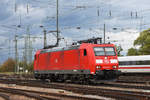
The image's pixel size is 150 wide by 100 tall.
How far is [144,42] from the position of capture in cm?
6900

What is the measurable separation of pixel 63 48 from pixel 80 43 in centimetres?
224

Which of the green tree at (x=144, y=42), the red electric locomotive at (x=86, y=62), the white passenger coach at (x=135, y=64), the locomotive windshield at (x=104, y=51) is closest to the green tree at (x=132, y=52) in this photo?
the green tree at (x=144, y=42)

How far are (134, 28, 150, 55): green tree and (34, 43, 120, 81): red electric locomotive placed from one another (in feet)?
144

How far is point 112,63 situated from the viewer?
21.3 m

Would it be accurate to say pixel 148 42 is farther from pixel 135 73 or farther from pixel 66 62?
pixel 66 62

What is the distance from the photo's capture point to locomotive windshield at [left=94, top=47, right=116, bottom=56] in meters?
21.3

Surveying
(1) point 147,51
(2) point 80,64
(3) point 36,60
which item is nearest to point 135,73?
(3) point 36,60

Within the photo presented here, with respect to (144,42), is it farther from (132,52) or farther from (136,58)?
(136,58)

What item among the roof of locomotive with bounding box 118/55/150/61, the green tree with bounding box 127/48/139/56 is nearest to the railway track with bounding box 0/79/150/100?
the roof of locomotive with bounding box 118/55/150/61

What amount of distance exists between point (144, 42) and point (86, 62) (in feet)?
167

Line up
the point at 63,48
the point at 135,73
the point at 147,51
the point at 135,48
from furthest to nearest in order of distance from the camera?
1. the point at 135,48
2. the point at 147,51
3. the point at 135,73
4. the point at 63,48

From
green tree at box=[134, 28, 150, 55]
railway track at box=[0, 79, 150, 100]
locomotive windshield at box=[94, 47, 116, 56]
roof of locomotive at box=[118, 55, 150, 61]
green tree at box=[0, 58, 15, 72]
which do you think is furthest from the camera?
green tree at box=[0, 58, 15, 72]

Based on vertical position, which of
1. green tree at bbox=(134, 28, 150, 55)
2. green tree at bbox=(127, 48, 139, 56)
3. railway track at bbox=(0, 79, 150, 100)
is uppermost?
green tree at bbox=(134, 28, 150, 55)

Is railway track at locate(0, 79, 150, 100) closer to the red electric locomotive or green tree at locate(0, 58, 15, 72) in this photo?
the red electric locomotive
